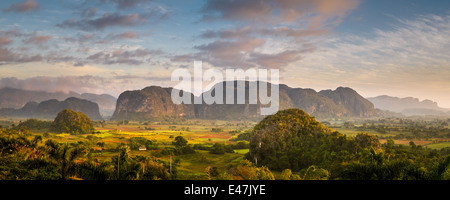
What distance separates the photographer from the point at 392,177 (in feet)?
53.4

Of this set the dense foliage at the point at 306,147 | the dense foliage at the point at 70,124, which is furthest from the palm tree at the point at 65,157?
the dense foliage at the point at 70,124

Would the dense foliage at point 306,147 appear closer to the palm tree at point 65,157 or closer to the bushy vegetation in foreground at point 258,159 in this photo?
the bushy vegetation in foreground at point 258,159

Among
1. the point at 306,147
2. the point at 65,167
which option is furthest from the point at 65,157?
the point at 306,147

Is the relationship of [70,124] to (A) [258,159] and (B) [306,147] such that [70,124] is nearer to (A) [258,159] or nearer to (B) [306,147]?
(A) [258,159]

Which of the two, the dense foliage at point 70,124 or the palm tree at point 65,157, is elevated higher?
the palm tree at point 65,157

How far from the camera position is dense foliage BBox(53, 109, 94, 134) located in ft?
289

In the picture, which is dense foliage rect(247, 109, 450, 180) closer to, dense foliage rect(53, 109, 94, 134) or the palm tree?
the palm tree

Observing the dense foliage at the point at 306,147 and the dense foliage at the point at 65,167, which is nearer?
the dense foliage at the point at 65,167

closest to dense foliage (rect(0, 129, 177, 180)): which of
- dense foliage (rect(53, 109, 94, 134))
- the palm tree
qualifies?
the palm tree

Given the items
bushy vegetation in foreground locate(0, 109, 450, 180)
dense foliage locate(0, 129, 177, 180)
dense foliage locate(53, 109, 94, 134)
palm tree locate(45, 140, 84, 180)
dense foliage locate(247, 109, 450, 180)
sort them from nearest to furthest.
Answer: dense foliage locate(0, 129, 177, 180) → bushy vegetation in foreground locate(0, 109, 450, 180) → palm tree locate(45, 140, 84, 180) → dense foliage locate(247, 109, 450, 180) → dense foliage locate(53, 109, 94, 134)

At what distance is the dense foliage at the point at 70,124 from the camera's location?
87.9m
